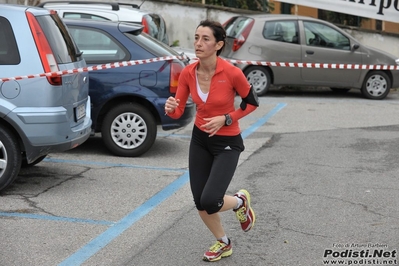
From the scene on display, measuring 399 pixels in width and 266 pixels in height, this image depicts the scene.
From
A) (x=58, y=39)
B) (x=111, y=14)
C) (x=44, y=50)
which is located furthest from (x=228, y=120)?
(x=111, y=14)

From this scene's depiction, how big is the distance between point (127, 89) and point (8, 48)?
2.32m

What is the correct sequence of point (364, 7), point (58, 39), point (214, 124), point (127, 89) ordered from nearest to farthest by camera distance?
point (214, 124), point (58, 39), point (127, 89), point (364, 7)

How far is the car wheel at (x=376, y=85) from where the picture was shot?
16547 mm

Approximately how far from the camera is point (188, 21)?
20.4 metres

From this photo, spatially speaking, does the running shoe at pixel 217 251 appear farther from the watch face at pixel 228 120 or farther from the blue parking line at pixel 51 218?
the blue parking line at pixel 51 218

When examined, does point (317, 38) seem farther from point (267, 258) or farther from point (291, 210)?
point (267, 258)

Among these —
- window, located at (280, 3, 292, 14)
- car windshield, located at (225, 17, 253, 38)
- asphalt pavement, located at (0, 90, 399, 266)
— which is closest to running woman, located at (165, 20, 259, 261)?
asphalt pavement, located at (0, 90, 399, 266)

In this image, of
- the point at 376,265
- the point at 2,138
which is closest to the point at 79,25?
the point at 2,138

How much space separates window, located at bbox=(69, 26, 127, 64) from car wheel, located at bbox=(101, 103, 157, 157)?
64 centimetres

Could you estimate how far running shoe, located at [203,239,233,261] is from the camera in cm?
584

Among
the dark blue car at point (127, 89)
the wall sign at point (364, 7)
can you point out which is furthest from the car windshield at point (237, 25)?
the dark blue car at point (127, 89)

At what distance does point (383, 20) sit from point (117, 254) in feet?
50.4

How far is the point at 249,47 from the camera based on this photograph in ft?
52.7

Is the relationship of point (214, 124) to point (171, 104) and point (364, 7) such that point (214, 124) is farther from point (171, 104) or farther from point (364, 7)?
point (364, 7)
